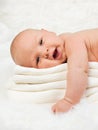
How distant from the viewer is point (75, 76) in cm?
115

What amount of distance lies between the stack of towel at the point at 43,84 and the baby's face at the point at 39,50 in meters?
0.03

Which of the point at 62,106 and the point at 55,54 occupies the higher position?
the point at 55,54

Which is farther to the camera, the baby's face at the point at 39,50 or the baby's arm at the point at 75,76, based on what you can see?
the baby's face at the point at 39,50

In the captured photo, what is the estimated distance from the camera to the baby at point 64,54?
1.14 m

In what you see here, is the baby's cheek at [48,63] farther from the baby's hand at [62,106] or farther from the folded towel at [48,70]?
the baby's hand at [62,106]

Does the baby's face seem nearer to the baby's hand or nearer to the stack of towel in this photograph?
the stack of towel

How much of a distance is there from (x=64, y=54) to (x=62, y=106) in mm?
209

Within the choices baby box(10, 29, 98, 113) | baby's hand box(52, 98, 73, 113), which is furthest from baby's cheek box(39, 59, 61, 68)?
baby's hand box(52, 98, 73, 113)

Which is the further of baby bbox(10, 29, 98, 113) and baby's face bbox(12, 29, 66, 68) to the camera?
baby's face bbox(12, 29, 66, 68)

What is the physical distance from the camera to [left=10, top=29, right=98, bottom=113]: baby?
1137 millimetres

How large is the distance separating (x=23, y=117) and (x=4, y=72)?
0.37m

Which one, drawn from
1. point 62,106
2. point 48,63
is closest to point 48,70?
point 48,63

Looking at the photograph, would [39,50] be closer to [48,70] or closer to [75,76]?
[48,70]

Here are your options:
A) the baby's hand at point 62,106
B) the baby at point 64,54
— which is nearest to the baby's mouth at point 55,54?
the baby at point 64,54
